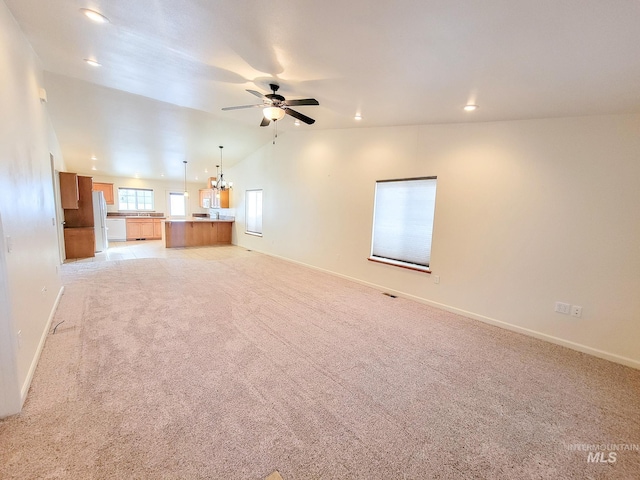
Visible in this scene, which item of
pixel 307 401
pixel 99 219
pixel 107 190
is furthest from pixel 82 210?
pixel 307 401

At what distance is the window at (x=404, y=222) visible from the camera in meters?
3.85

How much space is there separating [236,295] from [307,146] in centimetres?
363

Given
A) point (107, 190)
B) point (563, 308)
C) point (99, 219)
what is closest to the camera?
point (563, 308)

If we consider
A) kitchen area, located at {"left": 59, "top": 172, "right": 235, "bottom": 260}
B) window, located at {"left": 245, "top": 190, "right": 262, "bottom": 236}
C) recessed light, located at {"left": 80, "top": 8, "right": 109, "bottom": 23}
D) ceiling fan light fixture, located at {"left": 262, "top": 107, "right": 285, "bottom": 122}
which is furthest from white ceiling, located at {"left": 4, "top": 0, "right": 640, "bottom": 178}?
window, located at {"left": 245, "top": 190, "right": 262, "bottom": 236}

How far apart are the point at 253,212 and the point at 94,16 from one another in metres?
6.01

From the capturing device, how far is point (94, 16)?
2.09m

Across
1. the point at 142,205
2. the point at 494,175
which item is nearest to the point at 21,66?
the point at 494,175

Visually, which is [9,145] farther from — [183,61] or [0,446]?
[0,446]

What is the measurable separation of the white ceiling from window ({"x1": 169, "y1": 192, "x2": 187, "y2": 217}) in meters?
7.37

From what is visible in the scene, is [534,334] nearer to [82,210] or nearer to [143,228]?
[82,210]

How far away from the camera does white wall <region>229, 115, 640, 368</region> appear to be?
2479mm

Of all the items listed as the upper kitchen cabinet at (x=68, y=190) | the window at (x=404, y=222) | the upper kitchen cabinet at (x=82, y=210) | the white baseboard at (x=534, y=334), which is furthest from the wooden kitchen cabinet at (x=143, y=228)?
the white baseboard at (x=534, y=334)

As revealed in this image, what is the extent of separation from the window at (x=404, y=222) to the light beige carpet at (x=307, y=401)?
43.7 inches

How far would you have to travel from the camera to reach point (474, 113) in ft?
9.80
